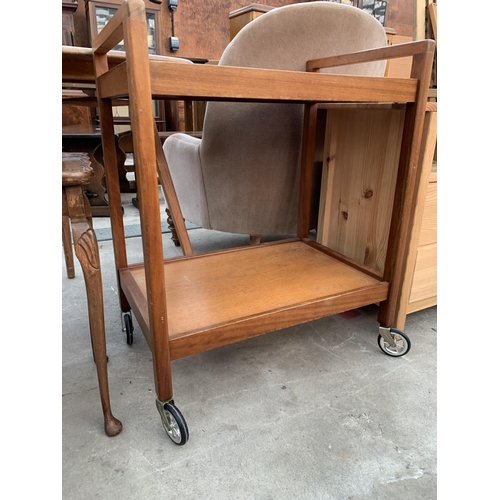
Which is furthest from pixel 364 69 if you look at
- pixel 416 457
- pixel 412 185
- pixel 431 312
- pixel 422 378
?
pixel 416 457

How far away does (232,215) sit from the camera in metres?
1.47

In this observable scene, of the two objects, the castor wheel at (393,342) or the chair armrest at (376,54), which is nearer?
the chair armrest at (376,54)

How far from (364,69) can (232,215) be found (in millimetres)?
661

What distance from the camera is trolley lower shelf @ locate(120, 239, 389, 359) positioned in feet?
2.65

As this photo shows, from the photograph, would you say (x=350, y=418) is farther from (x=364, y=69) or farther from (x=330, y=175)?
(x=364, y=69)

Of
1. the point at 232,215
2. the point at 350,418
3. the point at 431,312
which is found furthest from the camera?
the point at 232,215

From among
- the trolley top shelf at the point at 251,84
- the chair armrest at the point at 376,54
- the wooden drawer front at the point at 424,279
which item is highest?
the chair armrest at the point at 376,54

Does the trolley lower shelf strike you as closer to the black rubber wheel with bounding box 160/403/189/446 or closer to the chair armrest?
the black rubber wheel with bounding box 160/403/189/446

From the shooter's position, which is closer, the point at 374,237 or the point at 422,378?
the point at 422,378

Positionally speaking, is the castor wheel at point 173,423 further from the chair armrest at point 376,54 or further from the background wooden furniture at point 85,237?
the chair armrest at point 376,54

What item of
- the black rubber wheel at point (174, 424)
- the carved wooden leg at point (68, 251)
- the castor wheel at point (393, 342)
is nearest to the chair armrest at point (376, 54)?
the castor wheel at point (393, 342)

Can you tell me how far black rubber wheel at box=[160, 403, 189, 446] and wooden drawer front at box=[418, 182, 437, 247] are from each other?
746 mm

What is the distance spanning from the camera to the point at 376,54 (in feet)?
3.15

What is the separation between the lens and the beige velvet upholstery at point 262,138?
3.61 ft
